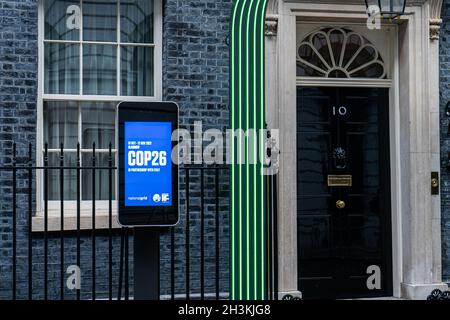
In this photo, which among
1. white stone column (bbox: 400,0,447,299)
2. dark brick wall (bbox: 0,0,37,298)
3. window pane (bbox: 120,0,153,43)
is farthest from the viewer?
white stone column (bbox: 400,0,447,299)

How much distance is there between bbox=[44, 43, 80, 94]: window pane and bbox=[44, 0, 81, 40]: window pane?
10 centimetres

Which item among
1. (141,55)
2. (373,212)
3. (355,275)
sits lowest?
(355,275)

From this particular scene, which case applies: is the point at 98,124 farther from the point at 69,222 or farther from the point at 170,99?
the point at 69,222

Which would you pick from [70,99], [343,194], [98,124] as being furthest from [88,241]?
[343,194]

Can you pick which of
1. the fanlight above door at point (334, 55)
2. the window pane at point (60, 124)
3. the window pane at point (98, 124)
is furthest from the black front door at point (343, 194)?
the window pane at point (60, 124)

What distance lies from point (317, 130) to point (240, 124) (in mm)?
2539

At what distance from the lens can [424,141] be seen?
7457 millimetres

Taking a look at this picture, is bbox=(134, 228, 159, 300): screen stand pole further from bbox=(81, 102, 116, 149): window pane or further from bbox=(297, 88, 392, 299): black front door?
bbox=(297, 88, 392, 299): black front door

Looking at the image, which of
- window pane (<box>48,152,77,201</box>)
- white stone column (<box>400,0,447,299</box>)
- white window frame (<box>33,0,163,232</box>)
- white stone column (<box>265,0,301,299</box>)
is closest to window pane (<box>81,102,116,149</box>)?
white window frame (<box>33,0,163,232</box>)

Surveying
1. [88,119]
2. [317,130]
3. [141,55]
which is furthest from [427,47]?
[88,119]

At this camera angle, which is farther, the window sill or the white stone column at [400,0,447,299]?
the white stone column at [400,0,447,299]

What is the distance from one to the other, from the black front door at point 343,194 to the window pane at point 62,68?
2.41 meters

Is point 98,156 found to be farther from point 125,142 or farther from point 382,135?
point 382,135

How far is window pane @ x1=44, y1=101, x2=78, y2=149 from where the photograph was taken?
694 centimetres
